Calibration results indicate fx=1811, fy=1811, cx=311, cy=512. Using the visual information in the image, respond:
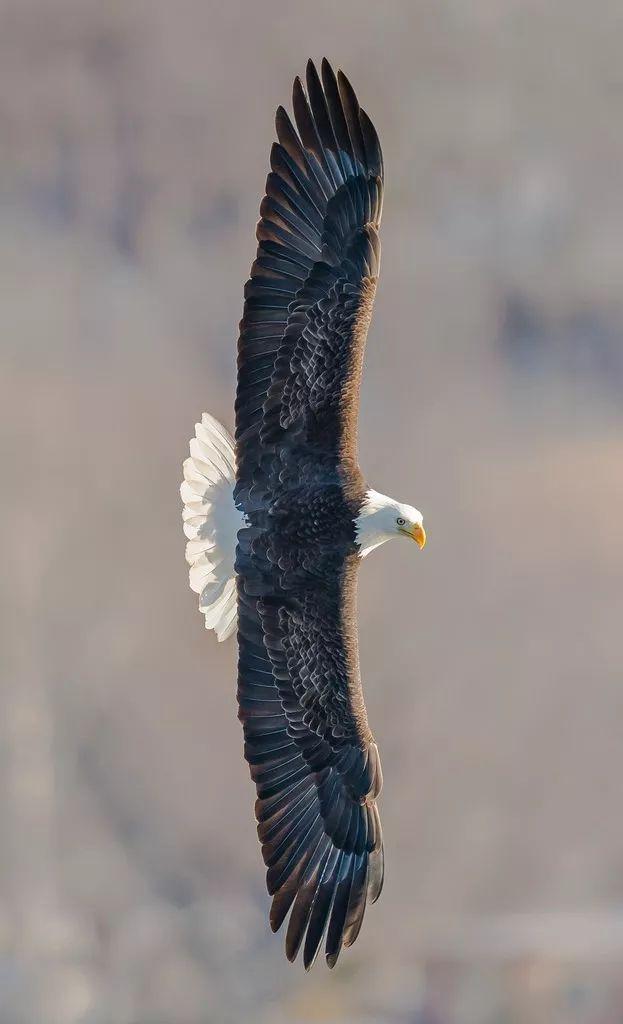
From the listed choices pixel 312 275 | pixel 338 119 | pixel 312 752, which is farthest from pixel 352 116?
pixel 312 752

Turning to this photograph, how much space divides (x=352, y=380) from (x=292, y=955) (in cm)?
360

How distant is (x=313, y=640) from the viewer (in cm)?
1179

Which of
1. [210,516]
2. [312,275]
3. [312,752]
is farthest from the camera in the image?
[210,516]

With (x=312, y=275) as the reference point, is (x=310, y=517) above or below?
below

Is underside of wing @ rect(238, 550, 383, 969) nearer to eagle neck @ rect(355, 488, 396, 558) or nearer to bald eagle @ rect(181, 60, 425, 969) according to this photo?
bald eagle @ rect(181, 60, 425, 969)

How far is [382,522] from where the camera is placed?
1170cm

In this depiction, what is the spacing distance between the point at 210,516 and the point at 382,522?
1252 mm

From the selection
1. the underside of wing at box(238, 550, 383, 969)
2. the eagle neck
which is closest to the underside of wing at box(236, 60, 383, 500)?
the eagle neck

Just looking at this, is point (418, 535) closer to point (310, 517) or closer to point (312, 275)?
point (310, 517)

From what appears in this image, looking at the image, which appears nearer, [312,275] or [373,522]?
[312,275]

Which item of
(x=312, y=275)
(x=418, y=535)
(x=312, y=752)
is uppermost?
(x=312, y=275)

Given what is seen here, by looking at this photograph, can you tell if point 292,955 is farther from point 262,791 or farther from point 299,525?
point 299,525

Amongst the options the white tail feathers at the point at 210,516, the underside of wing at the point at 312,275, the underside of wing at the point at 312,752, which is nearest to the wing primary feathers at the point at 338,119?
the underside of wing at the point at 312,275

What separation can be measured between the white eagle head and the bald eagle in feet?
0.04
